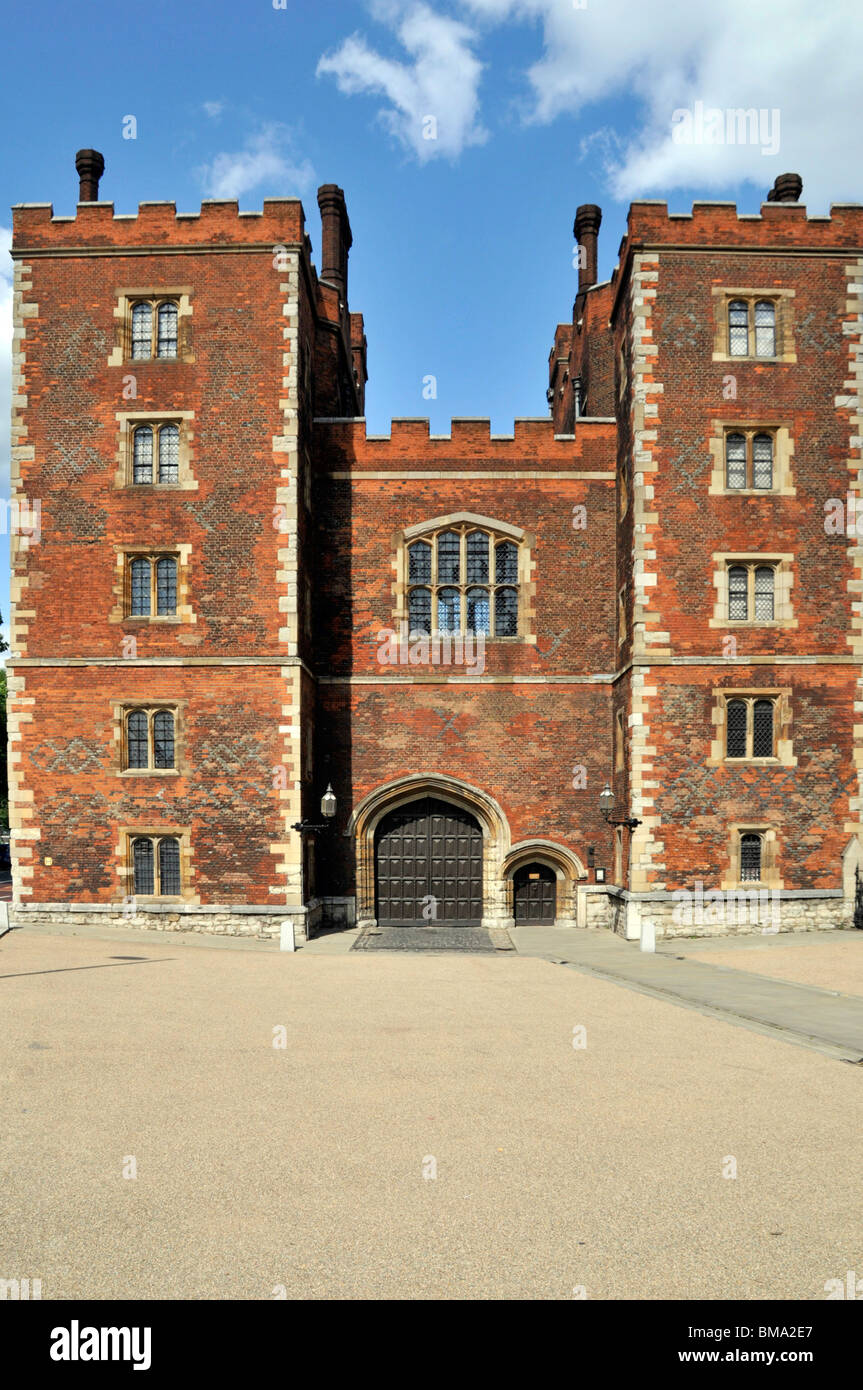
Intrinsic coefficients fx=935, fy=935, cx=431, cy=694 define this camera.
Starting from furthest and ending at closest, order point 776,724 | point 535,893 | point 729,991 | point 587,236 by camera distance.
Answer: point 587,236, point 535,893, point 776,724, point 729,991

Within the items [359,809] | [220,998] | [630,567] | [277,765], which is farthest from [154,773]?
[630,567]

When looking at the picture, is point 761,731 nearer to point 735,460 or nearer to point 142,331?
point 735,460

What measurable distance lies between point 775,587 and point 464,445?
8.22 meters

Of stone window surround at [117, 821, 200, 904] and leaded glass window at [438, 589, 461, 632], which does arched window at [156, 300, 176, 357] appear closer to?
leaded glass window at [438, 589, 461, 632]

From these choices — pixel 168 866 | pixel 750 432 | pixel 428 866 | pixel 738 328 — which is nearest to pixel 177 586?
pixel 168 866

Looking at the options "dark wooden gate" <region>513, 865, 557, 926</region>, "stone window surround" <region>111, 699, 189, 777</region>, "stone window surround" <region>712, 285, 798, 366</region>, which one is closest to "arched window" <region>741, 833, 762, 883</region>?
"dark wooden gate" <region>513, 865, 557, 926</region>

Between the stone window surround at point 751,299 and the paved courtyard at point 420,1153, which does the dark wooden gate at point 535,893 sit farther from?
the stone window surround at point 751,299

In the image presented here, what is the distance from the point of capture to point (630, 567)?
2125cm

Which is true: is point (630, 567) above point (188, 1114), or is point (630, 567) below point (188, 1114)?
above

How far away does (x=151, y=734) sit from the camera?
20.7 metres

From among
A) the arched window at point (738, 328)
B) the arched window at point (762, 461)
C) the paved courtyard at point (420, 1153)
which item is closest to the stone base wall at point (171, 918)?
the paved courtyard at point (420, 1153)
